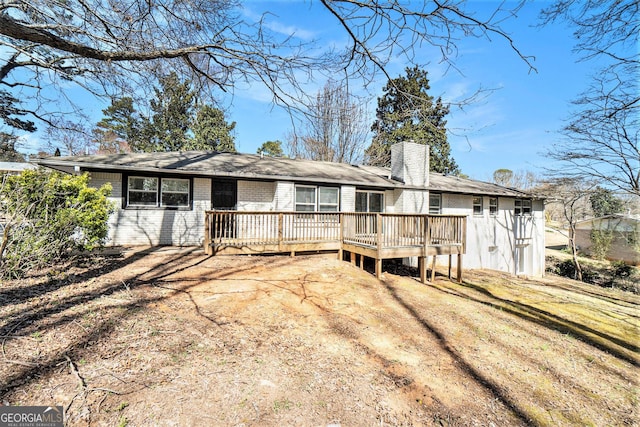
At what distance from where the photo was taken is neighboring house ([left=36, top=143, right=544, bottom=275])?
372 inches

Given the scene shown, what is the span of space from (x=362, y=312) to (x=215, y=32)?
5.84m

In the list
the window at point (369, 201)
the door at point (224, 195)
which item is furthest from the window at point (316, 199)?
the door at point (224, 195)

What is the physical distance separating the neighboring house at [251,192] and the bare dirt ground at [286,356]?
11.8ft

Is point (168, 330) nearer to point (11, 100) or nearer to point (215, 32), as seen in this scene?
point (215, 32)

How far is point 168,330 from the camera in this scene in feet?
12.8

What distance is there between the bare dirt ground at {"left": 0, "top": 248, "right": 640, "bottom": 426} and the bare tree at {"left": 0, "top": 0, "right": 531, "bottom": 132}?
3788 mm

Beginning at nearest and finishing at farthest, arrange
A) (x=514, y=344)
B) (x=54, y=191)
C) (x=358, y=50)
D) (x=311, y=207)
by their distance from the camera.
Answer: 1. (x=358, y=50)
2. (x=514, y=344)
3. (x=54, y=191)
4. (x=311, y=207)

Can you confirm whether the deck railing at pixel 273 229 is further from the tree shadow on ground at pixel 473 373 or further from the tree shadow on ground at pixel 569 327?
the tree shadow on ground at pixel 569 327

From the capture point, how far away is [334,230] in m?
10.3

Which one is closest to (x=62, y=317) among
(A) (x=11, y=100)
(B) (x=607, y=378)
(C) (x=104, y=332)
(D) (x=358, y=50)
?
(C) (x=104, y=332)

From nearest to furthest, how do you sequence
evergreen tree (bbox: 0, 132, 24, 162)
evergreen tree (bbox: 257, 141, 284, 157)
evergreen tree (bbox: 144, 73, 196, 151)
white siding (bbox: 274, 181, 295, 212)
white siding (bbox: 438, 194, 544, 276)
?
white siding (bbox: 274, 181, 295, 212)
white siding (bbox: 438, 194, 544, 276)
evergreen tree (bbox: 0, 132, 24, 162)
evergreen tree (bbox: 144, 73, 196, 151)
evergreen tree (bbox: 257, 141, 284, 157)

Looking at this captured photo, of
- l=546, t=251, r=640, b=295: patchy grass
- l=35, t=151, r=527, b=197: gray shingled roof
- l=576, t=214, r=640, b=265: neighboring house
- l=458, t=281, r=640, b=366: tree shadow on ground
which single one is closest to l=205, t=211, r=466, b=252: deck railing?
l=35, t=151, r=527, b=197: gray shingled roof

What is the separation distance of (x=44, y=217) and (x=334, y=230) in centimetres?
772

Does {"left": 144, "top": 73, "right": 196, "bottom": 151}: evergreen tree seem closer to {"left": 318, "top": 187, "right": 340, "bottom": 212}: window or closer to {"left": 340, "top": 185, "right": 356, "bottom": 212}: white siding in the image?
{"left": 318, "top": 187, "right": 340, "bottom": 212}: window
